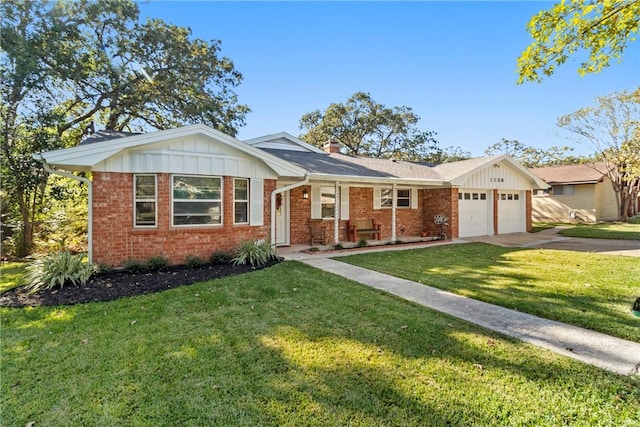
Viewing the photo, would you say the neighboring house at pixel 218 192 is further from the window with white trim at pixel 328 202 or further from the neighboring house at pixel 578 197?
the neighboring house at pixel 578 197

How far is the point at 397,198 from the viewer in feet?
48.5

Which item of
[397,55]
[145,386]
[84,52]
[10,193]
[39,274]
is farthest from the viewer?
[84,52]

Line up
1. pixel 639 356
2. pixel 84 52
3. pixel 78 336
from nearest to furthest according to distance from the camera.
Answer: pixel 639 356, pixel 78 336, pixel 84 52

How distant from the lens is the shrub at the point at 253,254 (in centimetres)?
858

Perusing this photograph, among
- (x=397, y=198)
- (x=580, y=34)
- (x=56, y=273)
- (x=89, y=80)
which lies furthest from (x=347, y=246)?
(x=89, y=80)

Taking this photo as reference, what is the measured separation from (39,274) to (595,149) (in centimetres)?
3277

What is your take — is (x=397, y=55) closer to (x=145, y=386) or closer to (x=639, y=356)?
(x=639, y=356)

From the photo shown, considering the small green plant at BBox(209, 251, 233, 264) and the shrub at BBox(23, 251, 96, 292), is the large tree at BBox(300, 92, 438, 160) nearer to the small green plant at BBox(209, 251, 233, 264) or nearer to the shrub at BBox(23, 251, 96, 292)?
the small green plant at BBox(209, 251, 233, 264)

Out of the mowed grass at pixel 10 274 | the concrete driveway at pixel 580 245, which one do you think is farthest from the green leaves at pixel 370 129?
the mowed grass at pixel 10 274

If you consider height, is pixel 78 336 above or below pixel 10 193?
below

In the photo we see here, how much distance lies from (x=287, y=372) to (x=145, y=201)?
6849mm

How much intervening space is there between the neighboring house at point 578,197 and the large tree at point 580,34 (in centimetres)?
2352

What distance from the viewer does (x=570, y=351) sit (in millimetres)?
3658

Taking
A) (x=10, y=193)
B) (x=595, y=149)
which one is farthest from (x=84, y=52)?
(x=595, y=149)
